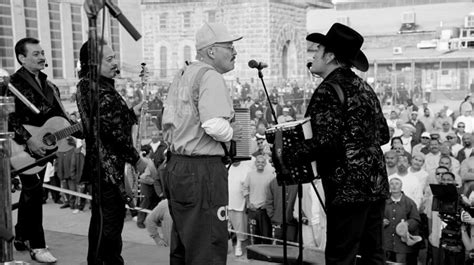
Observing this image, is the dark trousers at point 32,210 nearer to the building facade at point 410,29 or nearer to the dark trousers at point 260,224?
Result: the dark trousers at point 260,224

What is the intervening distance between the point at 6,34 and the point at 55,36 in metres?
2.93

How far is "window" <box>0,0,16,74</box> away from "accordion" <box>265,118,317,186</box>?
66.1 ft

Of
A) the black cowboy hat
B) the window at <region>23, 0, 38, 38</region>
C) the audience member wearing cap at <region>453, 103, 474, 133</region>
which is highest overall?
the window at <region>23, 0, 38, 38</region>

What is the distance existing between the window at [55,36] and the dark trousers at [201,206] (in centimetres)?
2220

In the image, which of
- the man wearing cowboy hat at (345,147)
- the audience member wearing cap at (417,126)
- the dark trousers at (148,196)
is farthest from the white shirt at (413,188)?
the audience member wearing cap at (417,126)

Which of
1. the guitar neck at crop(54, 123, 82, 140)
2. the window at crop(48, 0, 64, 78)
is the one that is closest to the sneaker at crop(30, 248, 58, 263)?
the guitar neck at crop(54, 123, 82, 140)

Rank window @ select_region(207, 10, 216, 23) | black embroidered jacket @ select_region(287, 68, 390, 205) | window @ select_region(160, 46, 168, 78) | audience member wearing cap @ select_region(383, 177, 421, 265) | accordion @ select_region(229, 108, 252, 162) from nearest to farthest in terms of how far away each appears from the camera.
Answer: black embroidered jacket @ select_region(287, 68, 390, 205)
accordion @ select_region(229, 108, 252, 162)
audience member wearing cap @ select_region(383, 177, 421, 265)
window @ select_region(207, 10, 216, 23)
window @ select_region(160, 46, 168, 78)

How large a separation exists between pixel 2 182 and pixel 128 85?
55.5 ft

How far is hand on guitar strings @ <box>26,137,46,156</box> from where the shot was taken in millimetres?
4562

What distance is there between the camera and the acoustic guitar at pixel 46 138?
4.53 metres

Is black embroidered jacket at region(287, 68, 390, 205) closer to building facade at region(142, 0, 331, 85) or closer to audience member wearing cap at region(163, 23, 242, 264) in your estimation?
audience member wearing cap at region(163, 23, 242, 264)

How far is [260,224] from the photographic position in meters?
8.54

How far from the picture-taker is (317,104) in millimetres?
3443

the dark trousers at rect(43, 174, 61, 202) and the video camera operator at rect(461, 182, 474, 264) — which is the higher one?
the video camera operator at rect(461, 182, 474, 264)
